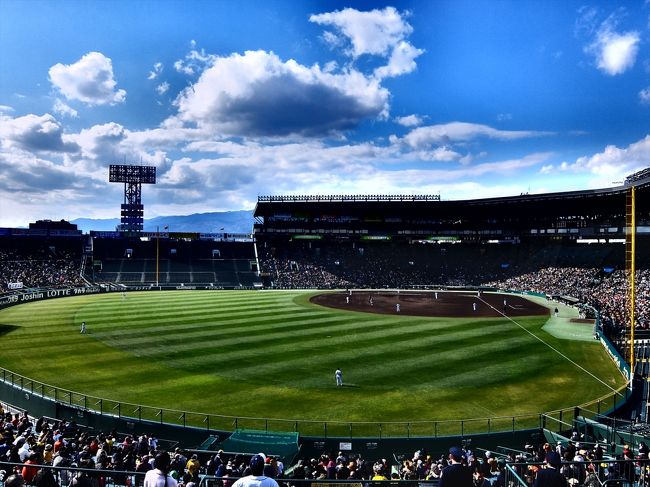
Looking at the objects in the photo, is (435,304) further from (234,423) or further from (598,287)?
(234,423)

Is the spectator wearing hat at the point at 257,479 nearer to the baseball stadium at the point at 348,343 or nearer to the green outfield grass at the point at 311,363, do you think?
the baseball stadium at the point at 348,343

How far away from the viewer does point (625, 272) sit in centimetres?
6400

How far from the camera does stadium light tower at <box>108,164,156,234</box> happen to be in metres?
116

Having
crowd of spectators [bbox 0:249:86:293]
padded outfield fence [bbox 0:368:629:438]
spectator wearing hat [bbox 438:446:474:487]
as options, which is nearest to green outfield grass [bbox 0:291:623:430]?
padded outfield fence [bbox 0:368:629:438]

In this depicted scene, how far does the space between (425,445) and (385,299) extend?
164 feet

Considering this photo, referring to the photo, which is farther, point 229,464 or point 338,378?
point 338,378

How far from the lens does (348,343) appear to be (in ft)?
119

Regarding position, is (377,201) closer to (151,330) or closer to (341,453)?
(151,330)

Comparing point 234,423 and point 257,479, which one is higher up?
point 257,479

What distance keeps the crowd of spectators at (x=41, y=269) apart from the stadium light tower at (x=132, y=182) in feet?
92.9

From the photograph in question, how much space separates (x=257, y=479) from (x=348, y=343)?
31205mm

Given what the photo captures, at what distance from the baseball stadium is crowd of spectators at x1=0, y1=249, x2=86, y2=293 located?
1.67 feet

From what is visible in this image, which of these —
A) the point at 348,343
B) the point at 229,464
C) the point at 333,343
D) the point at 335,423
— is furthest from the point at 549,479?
the point at 348,343

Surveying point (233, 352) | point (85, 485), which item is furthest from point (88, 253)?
point (85, 485)
